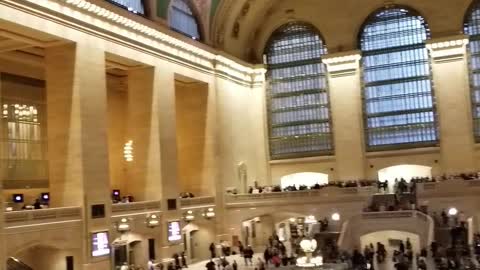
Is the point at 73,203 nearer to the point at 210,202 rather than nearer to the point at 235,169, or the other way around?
the point at 210,202

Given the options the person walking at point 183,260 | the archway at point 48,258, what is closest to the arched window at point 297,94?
the person walking at point 183,260

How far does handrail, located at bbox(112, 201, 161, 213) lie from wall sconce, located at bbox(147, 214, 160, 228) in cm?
37

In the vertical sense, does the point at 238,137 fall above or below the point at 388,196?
above

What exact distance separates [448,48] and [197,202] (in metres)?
16.2

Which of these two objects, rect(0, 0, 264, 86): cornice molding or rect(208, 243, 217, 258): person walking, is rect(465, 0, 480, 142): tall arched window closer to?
rect(0, 0, 264, 86): cornice molding

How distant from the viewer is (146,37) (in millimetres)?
29047

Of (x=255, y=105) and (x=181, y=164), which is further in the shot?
(x=255, y=105)

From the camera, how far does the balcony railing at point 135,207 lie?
26.0 m

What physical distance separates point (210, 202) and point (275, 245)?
5.15m

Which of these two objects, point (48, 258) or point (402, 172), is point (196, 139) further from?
point (48, 258)

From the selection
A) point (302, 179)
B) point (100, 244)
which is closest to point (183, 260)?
point (100, 244)

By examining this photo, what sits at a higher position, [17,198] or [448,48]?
[448,48]

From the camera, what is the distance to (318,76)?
39719 mm

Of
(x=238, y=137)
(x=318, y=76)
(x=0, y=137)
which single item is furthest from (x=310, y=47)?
(x=0, y=137)
